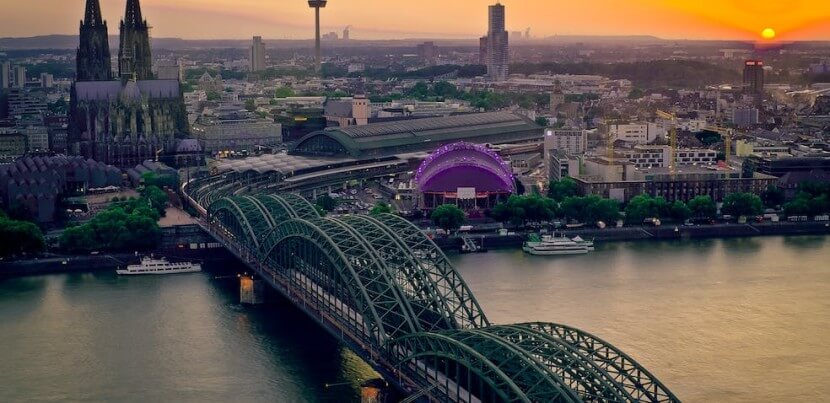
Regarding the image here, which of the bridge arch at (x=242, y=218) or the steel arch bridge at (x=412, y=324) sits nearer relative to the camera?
the steel arch bridge at (x=412, y=324)

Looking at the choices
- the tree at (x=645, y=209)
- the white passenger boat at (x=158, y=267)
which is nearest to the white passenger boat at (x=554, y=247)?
the tree at (x=645, y=209)

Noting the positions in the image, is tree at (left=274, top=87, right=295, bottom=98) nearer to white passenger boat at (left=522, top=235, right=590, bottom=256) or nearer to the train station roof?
the train station roof

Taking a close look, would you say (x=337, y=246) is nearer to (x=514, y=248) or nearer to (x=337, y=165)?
(x=514, y=248)

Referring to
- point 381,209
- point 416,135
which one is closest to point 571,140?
point 416,135

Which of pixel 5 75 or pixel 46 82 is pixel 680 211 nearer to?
pixel 5 75

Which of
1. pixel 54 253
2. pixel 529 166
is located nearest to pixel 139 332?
pixel 54 253

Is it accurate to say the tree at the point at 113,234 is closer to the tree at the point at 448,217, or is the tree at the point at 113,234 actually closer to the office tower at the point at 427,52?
the tree at the point at 448,217
